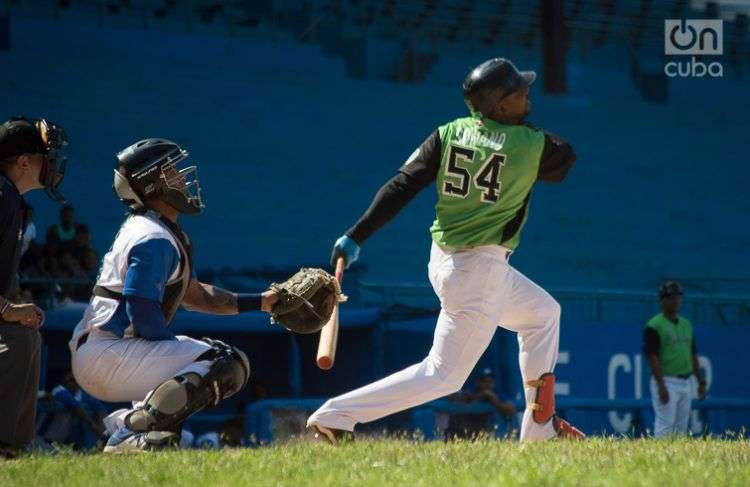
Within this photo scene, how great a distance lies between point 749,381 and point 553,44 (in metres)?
6.60

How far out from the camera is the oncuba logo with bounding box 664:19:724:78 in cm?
1936

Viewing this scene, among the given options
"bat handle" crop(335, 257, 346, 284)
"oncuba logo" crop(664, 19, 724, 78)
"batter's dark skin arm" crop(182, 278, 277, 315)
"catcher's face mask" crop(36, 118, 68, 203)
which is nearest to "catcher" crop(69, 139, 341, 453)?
"batter's dark skin arm" crop(182, 278, 277, 315)

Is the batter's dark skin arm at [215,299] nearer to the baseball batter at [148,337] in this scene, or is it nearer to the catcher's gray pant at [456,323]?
the baseball batter at [148,337]

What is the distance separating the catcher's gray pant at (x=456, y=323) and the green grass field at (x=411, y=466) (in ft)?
1.03

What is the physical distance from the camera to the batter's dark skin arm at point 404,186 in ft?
21.6

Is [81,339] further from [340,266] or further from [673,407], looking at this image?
[673,407]

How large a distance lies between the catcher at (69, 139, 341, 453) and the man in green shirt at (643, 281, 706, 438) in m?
7.51

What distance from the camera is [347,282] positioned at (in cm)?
1420

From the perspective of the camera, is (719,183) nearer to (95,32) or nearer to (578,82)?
(578,82)

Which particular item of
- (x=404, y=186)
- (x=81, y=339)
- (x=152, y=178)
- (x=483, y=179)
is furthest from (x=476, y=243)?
(x=81, y=339)

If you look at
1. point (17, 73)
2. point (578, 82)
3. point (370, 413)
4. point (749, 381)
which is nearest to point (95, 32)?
point (17, 73)

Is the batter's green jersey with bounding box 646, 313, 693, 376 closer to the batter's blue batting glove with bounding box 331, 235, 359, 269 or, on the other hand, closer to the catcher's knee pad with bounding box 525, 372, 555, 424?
the catcher's knee pad with bounding box 525, 372, 555, 424

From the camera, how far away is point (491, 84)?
6.62m

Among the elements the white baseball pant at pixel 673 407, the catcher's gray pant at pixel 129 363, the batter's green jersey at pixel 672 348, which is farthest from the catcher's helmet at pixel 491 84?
the batter's green jersey at pixel 672 348
